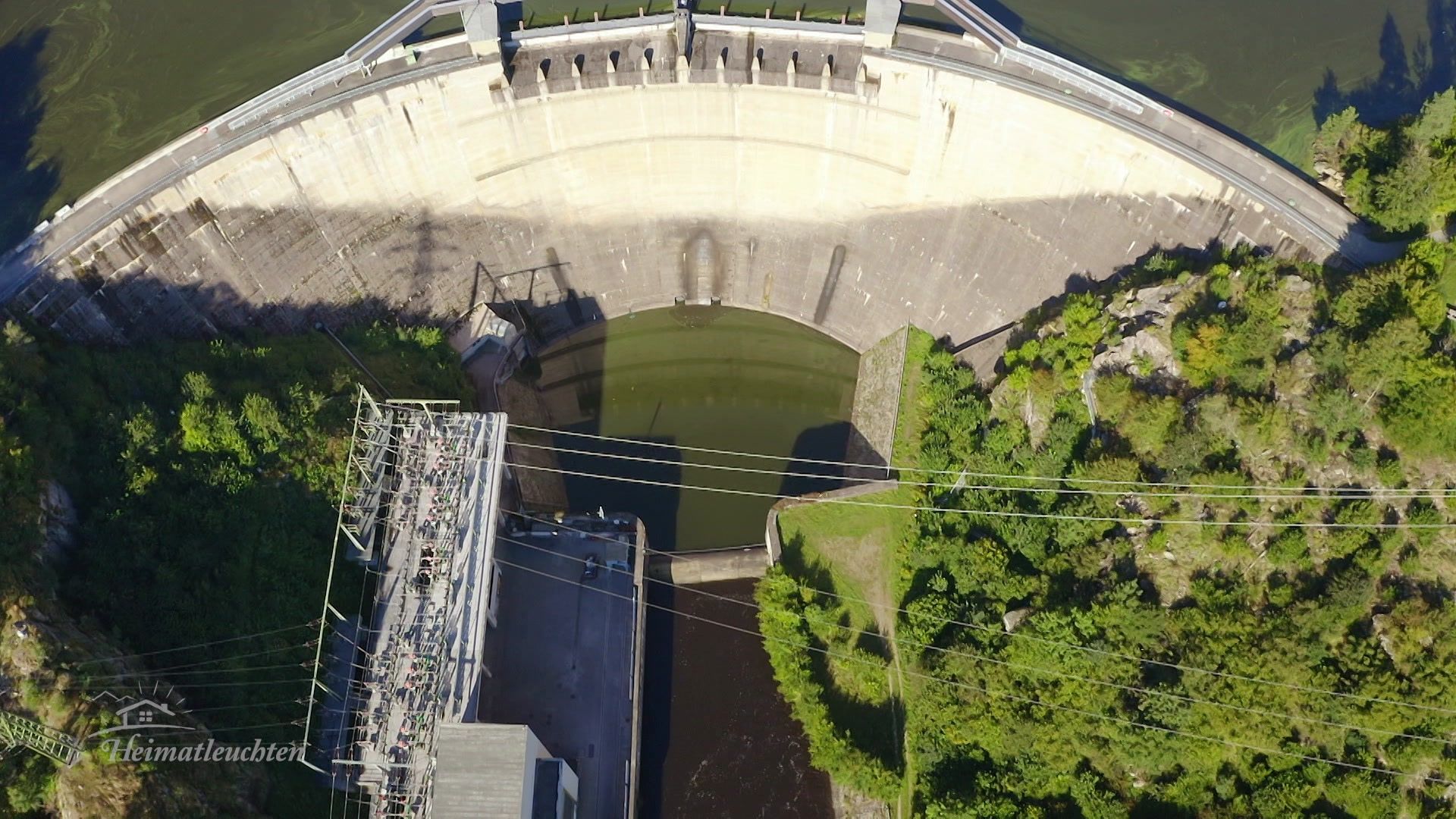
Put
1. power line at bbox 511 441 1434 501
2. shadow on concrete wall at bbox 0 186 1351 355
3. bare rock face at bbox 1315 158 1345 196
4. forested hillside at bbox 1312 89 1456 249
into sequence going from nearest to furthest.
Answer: power line at bbox 511 441 1434 501, forested hillside at bbox 1312 89 1456 249, bare rock face at bbox 1315 158 1345 196, shadow on concrete wall at bbox 0 186 1351 355

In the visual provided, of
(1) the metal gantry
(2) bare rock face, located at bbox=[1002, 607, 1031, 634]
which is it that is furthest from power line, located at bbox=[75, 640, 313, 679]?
(2) bare rock face, located at bbox=[1002, 607, 1031, 634]

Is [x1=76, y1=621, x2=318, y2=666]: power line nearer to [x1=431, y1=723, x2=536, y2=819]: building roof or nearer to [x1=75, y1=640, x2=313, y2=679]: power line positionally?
[x1=75, y1=640, x2=313, y2=679]: power line

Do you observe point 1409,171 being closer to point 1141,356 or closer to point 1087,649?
point 1141,356

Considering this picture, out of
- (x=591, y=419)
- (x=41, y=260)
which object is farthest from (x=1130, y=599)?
(x=41, y=260)

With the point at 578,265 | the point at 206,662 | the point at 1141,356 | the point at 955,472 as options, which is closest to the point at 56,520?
the point at 206,662

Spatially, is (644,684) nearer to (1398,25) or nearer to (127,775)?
(127,775)

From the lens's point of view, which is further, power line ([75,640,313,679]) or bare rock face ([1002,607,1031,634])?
bare rock face ([1002,607,1031,634])

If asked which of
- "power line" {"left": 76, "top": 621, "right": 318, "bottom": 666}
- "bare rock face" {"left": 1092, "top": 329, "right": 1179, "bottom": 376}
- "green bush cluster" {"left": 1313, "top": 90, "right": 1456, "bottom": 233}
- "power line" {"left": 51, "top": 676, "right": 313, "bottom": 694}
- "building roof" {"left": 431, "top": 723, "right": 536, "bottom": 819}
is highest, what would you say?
"green bush cluster" {"left": 1313, "top": 90, "right": 1456, "bottom": 233}
